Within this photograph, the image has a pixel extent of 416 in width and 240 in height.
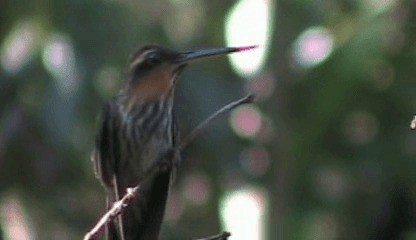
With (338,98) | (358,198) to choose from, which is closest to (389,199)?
(358,198)

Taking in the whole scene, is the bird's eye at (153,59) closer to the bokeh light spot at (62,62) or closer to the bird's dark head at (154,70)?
the bird's dark head at (154,70)

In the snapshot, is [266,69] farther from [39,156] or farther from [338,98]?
[39,156]

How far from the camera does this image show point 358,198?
7.76 metres

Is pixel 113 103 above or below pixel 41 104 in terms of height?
below

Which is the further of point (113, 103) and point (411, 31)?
Answer: point (411, 31)

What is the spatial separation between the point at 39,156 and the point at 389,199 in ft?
5.12

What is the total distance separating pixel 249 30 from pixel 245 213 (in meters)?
0.76

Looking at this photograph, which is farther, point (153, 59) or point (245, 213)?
point (245, 213)

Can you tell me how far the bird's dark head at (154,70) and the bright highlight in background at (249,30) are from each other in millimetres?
1336

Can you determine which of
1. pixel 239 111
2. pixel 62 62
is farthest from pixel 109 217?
pixel 239 111

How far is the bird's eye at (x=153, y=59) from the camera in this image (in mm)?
5204

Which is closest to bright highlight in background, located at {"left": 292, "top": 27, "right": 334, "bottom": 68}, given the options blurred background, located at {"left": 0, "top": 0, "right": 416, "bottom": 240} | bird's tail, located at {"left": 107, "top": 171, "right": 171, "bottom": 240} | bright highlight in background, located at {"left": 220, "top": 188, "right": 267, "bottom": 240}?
blurred background, located at {"left": 0, "top": 0, "right": 416, "bottom": 240}

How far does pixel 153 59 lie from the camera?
206 inches

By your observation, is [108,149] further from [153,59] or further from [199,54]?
[199,54]
